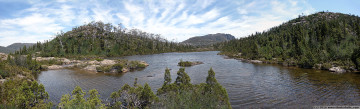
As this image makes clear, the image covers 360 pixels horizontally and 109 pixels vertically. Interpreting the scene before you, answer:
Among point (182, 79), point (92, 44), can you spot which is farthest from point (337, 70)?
point (92, 44)

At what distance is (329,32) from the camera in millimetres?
73375

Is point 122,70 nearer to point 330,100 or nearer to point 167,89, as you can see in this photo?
point 167,89

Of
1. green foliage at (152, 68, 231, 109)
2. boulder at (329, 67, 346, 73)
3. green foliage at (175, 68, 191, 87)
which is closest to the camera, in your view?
green foliage at (152, 68, 231, 109)

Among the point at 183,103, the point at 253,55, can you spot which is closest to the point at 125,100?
the point at 183,103

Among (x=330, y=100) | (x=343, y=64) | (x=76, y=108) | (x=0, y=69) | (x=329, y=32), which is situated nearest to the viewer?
(x=76, y=108)

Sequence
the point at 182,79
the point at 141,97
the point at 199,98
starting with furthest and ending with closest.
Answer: the point at 182,79 < the point at 141,97 < the point at 199,98

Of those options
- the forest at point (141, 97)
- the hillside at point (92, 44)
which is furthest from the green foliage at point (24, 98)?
the hillside at point (92, 44)

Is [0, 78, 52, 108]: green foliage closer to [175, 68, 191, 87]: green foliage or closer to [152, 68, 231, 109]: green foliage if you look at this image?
[152, 68, 231, 109]: green foliage

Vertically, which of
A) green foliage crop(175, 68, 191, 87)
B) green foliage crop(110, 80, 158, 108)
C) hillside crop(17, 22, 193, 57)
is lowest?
green foliage crop(110, 80, 158, 108)

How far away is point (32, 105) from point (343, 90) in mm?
36237

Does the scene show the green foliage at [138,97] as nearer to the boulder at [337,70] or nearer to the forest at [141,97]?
the forest at [141,97]

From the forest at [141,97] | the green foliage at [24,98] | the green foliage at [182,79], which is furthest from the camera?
the green foliage at [182,79]

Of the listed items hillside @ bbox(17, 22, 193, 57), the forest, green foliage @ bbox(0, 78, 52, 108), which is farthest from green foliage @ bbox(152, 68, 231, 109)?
hillside @ bbox(17, 22, 193, 57)

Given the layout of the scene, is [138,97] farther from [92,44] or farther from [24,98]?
[92,44]
